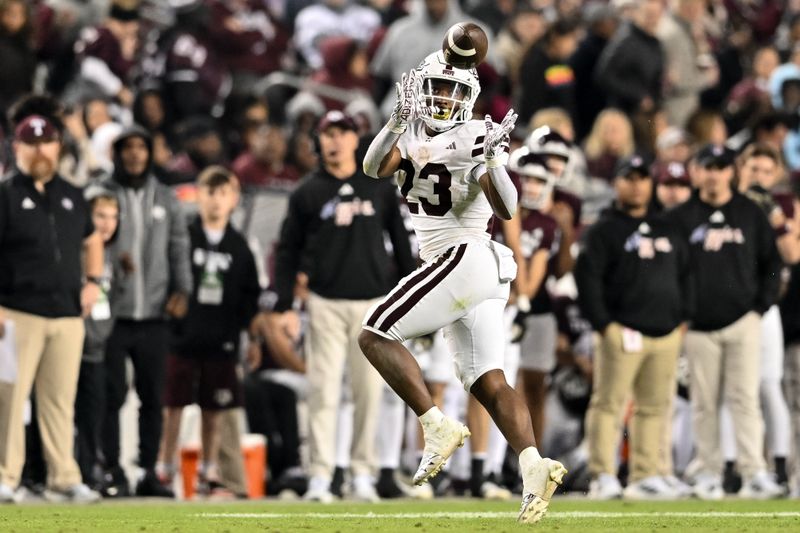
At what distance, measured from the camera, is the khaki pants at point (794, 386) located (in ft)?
41.0

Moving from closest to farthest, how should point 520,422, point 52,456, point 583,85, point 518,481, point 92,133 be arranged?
1. point 520,422
2. point 52,456
3. point 518,481
4. point 92,133
5. point 583,85

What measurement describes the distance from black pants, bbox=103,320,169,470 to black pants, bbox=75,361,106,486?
226 mm

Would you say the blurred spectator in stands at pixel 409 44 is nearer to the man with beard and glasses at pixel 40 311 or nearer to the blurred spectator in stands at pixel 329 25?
the blurred spectator in stands at pixel 329 25

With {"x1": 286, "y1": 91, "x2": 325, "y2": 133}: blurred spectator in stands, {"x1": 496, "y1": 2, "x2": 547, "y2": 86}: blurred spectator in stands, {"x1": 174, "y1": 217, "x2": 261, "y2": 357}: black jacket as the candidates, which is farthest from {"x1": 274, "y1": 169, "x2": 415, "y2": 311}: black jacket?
{"x1": 496, "y1": 2, "x2": 547, "y2": 86}: blurred spectator in stands

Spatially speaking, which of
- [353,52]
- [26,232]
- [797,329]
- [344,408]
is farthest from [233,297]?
[353,52]

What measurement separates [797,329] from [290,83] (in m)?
6.90

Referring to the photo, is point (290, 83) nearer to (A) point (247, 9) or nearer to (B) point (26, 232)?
(A) point (247, 9)

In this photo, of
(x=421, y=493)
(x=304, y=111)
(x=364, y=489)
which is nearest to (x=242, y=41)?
(x=304, y=111)

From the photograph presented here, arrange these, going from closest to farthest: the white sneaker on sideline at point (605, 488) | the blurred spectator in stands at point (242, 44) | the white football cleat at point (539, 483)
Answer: the white football cleat at point (539, 483)
the white sneaker on sideline at point (605, 488)
the blurred spectator in stands at point (242, 44)

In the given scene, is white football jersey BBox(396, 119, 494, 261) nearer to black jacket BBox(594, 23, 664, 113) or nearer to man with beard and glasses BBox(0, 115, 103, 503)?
man with beard and glasses BBox(0, 115, 103, 503)

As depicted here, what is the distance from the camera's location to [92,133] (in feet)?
50.0

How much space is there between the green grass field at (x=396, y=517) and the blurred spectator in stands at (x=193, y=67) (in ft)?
21.3

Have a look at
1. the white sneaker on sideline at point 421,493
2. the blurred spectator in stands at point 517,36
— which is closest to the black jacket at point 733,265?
the white sneaker on sideline at point 421,493

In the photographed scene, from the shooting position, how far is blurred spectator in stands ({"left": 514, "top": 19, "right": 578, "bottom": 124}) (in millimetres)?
16703
